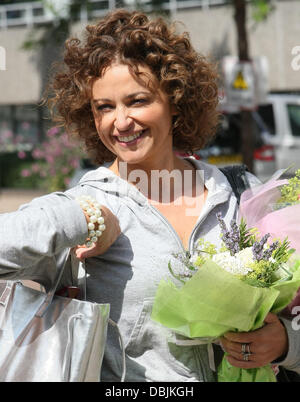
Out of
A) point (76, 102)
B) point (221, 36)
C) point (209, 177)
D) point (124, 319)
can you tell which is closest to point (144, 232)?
point (124, 319)

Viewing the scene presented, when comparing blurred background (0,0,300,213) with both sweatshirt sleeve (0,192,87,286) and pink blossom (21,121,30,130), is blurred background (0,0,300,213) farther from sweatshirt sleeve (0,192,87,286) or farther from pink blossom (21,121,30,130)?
sweatshirt sleeve (0,192,87,286)

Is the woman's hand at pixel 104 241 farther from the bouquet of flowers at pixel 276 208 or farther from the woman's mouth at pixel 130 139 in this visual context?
the bouquet of flowers at pixel 276 208

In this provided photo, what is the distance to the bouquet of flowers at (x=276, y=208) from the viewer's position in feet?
6.39

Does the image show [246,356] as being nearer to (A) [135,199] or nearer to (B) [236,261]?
(B) [236,261]

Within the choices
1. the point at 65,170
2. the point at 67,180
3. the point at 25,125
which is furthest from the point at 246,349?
the point at 25,125

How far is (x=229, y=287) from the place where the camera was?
66.9 inches

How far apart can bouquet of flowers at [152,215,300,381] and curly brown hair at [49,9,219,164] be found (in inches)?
26.7

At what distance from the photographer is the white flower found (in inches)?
68.3

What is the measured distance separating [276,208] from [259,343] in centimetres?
45

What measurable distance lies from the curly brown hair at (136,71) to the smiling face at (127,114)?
0.04 m

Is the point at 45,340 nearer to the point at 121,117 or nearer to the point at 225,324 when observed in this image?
the point at 225,324

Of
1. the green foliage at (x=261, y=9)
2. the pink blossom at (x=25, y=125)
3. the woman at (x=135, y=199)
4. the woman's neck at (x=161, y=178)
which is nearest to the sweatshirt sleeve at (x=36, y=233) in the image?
the woman at (x=135, y=199)

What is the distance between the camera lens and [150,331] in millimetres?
1975

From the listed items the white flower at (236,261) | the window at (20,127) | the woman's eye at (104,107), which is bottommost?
the window at (20,127)
